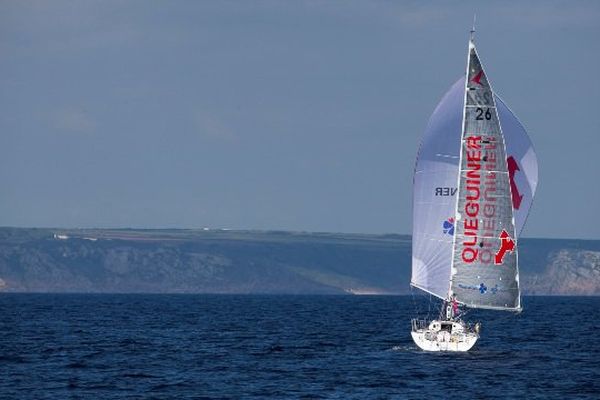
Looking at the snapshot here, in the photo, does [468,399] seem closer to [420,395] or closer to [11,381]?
[420,395]

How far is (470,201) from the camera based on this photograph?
72438mm

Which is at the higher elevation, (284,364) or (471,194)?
(471,194)

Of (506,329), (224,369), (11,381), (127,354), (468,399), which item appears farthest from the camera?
(506,329)

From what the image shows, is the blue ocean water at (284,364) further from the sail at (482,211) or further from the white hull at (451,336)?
the sail at (482,211)

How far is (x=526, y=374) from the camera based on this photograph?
68312 mm

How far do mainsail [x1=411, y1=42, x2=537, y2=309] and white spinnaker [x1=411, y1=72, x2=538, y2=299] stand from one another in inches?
2.0

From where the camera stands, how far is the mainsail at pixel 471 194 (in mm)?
72000

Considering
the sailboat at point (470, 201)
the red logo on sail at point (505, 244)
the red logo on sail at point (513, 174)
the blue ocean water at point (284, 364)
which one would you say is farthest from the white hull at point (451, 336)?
the red logo on sail at point (513, 174)

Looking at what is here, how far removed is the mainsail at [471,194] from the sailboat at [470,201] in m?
0.05

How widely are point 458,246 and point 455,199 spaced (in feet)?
8.03

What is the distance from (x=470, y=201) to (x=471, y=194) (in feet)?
1.18

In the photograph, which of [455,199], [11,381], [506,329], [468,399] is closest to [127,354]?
[11,381]

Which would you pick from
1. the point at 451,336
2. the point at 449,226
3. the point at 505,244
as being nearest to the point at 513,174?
the point at 505,244

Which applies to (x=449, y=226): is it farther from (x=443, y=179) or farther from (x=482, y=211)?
(x=443, y=179)
